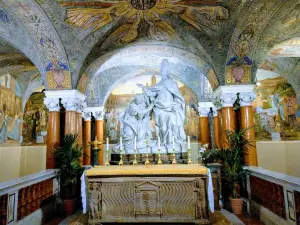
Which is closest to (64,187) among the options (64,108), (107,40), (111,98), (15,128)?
(64,108)

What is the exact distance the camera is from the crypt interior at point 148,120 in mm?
4621

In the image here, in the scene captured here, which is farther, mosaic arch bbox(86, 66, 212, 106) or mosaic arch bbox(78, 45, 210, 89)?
mosaic arch bbox(86, 66, 212, 106)

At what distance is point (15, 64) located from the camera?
10031mm

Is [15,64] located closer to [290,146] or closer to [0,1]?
[0,1]

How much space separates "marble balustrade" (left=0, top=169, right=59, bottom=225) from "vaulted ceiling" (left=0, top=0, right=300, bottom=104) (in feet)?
10.5

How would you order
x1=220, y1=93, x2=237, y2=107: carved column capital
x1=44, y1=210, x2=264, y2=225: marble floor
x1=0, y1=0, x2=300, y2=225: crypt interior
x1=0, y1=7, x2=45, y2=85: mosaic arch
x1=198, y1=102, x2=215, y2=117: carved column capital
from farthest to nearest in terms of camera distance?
1. x1=198, y1=102, x2=215, y2=117: carved column capital
2. x1=220, y1=93, x2=237, y2=107: carved column capital
3. x1=0, y1=7, x2=45, y2=85: mosaic arch
4. x1=44, y1=210, x2=264, y2=225: marble floor
5. x1=0, y1=0, x2=300, y2=225: crypt interior

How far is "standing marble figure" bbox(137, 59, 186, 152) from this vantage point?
7.84 metres

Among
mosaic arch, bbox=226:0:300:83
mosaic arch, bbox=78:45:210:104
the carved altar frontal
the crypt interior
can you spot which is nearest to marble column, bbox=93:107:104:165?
mosaic arch, bbox=78:45:210:104

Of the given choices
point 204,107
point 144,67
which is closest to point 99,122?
point 144,67

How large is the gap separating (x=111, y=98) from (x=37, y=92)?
13.4ft

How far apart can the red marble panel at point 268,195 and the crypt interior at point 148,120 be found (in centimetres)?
2

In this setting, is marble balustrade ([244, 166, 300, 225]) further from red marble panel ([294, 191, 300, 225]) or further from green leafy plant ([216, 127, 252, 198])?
green leafy plant ([216, 127, 252, 198])

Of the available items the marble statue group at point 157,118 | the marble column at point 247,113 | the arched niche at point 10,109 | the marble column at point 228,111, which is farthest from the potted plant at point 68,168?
the marble column at point 247,113

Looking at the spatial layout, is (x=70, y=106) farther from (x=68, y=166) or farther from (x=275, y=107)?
(x=275, y=107)
